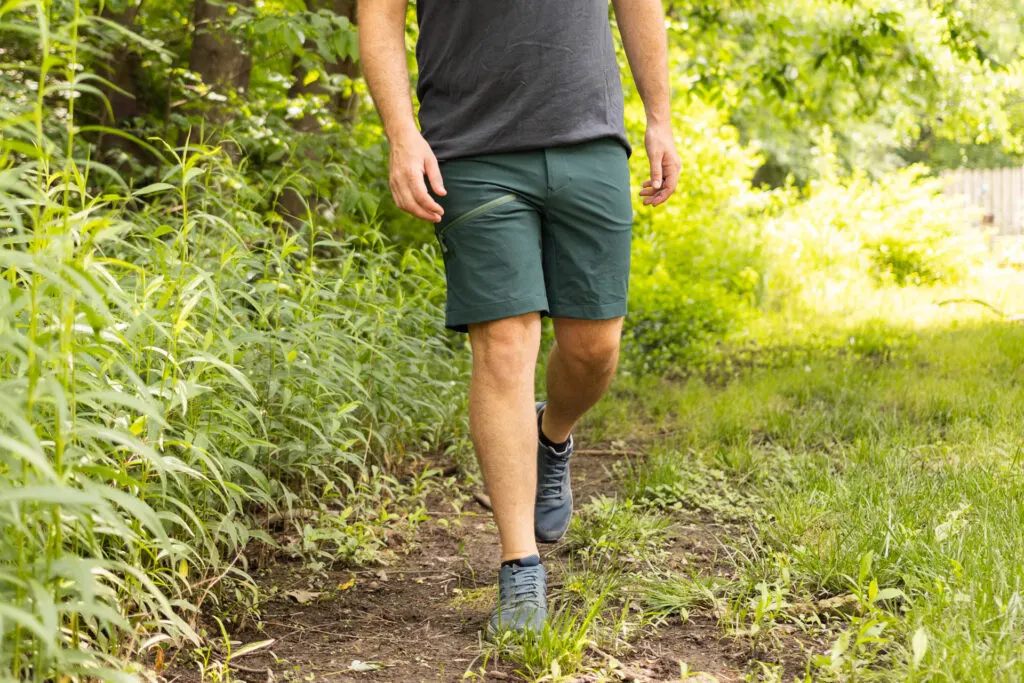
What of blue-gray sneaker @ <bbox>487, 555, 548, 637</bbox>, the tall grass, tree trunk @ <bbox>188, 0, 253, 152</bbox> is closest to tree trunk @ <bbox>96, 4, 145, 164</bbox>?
tree trunk @ <bbox>188, 0, 253, 152</bbox>

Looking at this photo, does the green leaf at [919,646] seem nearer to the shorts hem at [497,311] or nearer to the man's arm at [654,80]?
the shorts hem at [497,311]

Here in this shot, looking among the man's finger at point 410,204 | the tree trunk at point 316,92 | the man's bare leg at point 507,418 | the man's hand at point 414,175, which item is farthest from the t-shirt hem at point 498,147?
the tree trunk at point 316,92

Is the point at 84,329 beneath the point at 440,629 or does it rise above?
above

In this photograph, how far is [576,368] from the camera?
2.99 meters

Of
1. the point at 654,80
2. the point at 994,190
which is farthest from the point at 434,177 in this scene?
the point at 994,190

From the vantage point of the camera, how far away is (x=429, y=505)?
12.2 ft

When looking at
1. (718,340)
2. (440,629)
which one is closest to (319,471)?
(440,629)

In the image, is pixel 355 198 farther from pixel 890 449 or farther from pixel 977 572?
pixel 977 572

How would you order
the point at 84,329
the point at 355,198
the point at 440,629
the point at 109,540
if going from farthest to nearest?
the point at 355,198
the point at 440,629
the point at 109,540
the point at 84,329

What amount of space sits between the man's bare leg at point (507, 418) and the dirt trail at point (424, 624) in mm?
313

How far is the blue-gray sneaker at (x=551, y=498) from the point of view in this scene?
10.2 ft

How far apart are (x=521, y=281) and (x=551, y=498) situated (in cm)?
84

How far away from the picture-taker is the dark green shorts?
2.60 metres

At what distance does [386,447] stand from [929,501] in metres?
1.81
